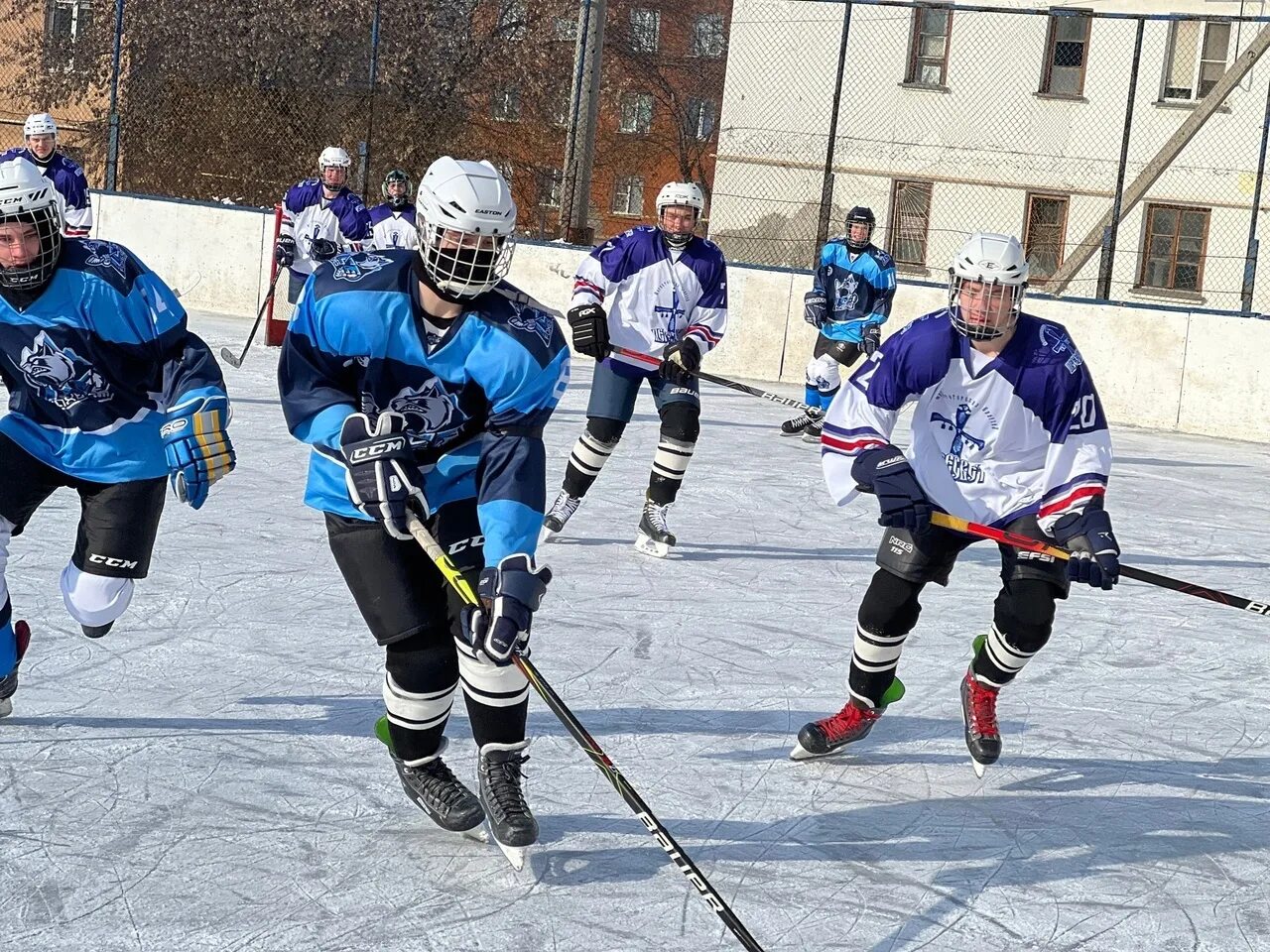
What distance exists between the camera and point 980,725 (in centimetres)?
375

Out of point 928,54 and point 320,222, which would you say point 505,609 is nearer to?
point 320,222

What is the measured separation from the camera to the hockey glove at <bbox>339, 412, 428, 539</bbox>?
283 cm

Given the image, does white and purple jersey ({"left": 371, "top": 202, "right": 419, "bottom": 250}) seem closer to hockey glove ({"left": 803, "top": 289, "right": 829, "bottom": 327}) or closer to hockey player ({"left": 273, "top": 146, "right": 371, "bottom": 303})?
hockey player ({"left": 273, "top": 146, "right": 371, "bottom": 303})

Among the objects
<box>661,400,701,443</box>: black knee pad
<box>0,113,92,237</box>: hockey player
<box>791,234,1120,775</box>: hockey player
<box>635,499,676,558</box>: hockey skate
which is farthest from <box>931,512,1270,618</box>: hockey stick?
<box>0,113,92,237</box>: hockey player

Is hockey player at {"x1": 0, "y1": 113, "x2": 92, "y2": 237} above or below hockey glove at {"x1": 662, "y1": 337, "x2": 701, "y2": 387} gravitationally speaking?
above

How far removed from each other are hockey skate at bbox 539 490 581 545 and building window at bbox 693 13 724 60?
2226cm

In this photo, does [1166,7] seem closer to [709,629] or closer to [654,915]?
[709,629]

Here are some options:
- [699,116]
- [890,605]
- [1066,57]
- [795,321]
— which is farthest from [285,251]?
[699,116]

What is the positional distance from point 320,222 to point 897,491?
761cm

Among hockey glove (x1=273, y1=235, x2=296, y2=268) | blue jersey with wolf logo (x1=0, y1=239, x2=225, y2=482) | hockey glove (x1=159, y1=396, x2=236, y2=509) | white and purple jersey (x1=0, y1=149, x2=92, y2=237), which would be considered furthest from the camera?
hockey glove (x1=273, y1=235, x2=296, y2=268)

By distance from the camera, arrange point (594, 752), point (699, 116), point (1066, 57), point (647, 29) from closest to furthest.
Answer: point (594, 752)
point (1066, 57)
point (647, 29)
point (699, 116)

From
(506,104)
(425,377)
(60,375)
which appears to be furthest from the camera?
(506,104)

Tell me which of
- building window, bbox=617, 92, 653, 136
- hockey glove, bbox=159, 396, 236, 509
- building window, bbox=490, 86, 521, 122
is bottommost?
hockey glove, bbox=159, 396, 236, 509

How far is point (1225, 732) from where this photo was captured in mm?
4145
